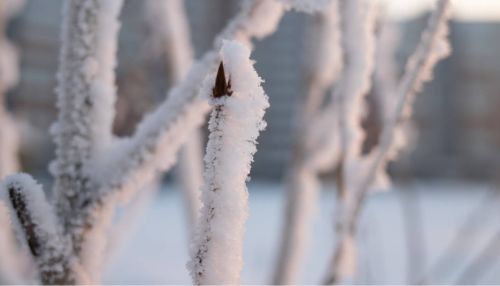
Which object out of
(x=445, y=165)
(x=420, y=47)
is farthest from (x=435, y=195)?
(x=420, y=47)

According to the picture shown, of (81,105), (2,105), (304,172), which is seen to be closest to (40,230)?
(81,105)

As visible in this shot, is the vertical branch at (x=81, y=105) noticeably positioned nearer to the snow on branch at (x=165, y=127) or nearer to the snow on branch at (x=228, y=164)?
the snow on branch at (x=165, y=127)

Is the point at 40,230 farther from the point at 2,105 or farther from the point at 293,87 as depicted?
the point at 293,87

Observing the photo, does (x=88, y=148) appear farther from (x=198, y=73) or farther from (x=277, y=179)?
(x=277, y=179)

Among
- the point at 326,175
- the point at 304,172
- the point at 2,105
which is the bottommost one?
the point at 304,172

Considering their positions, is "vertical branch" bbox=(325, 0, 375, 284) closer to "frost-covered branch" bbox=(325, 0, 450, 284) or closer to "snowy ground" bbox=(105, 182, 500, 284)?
"frost-covered branch" bbox=(325, 0, 450, 284)

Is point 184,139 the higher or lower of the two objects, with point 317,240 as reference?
lower

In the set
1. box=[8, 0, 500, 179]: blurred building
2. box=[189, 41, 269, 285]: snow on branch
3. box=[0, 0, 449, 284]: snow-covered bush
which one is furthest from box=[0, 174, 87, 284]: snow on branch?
box=[8, 0, 500, 179]: blurred building

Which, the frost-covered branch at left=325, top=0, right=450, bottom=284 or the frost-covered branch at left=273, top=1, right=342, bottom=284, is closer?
the frost-covered branch at left=325, top=0, right=450, bottom=284

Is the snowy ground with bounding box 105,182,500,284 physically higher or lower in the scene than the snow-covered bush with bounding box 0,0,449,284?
higher
